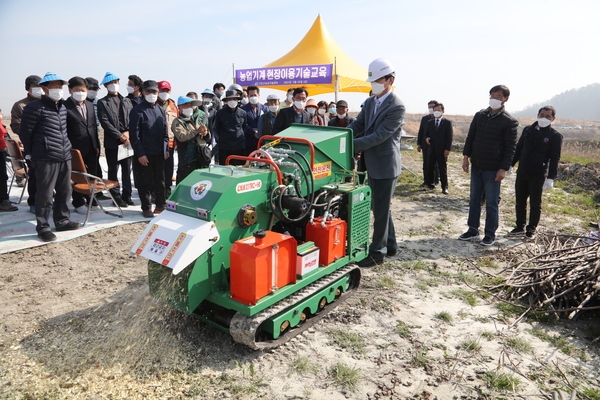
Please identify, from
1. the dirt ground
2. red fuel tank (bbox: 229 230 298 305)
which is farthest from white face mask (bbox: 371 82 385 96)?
red fuel tank (bbox: 229 230 298 305)

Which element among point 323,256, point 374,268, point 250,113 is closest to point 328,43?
point 250,113

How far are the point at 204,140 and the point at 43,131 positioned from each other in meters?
2.41

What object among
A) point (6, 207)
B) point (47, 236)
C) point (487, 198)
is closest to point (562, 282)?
point (487, 198)

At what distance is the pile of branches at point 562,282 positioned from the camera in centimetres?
384

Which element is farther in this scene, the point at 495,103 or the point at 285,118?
the point at 285,118

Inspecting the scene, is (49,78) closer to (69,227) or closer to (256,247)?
(69,227)

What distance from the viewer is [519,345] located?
3.39 metres

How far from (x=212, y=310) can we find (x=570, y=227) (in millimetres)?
6371

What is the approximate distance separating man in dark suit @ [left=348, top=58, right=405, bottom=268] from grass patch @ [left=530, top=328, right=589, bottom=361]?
189 centimetres

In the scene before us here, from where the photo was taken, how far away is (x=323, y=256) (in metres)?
3.69

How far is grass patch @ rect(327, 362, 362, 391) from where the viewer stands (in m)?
2.85

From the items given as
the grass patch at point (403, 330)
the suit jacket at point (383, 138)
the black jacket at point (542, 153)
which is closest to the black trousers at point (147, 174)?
the suit jacket at point (383, 138)

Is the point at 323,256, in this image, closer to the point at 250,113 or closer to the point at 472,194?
the point at 472,194

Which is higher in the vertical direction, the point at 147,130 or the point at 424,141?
the point at 147,130
